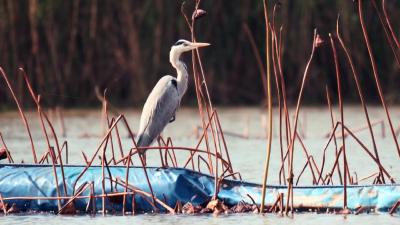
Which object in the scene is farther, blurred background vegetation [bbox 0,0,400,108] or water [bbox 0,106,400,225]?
blurred background vegetation [bbox 0,0,400,108]

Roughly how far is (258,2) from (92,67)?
8.19 ft

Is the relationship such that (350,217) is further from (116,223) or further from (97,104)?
(97,104)

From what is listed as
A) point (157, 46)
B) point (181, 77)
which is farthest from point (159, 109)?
point (157, 46)

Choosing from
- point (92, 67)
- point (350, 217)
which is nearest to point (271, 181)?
point (350, 217)

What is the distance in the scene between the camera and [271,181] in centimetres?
859

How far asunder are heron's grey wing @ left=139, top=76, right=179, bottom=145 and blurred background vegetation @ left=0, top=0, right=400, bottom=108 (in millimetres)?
6690

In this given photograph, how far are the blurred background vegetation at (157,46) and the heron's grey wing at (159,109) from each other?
263 inches

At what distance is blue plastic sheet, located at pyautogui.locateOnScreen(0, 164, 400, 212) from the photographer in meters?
6.82

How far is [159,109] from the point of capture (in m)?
8.59

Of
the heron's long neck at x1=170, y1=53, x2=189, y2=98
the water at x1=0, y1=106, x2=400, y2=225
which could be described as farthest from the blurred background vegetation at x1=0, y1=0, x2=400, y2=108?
the heron's long neck at x1=170, y1=53, x2=189, y2=98

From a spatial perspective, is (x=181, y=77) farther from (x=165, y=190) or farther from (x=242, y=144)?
(x=242, y=144)

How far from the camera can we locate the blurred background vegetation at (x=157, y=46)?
1534cm

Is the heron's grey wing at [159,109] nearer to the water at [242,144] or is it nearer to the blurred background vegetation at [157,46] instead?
the water at [242,144]

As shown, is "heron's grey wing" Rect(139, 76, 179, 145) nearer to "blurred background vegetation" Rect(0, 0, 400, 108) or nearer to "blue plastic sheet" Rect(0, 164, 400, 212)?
"blue plastic sheet" Rect(0, 164, 400, 212)
